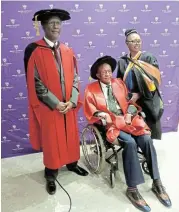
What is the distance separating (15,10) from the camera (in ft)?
9.55

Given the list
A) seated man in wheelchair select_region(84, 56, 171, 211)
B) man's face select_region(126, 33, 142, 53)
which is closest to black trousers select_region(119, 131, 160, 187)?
seated man in wheelchair select_region(84, 56, 171, 211)

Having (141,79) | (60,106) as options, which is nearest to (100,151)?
(60,106)

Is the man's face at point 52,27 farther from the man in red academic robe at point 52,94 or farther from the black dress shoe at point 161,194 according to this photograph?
the black dress shoe at point 161,194

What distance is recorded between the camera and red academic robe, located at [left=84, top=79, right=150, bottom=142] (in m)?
2.66

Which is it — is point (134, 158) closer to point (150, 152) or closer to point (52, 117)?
point (150, 152)

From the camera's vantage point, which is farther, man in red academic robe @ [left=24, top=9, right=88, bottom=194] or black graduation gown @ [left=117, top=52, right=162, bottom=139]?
black graduation gown @ [left=117, top=52, right=162, bottom=139]

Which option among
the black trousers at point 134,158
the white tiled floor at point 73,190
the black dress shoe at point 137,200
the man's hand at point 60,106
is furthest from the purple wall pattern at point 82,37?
the black dress shoe at point 137,200

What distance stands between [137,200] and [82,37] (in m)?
1.71

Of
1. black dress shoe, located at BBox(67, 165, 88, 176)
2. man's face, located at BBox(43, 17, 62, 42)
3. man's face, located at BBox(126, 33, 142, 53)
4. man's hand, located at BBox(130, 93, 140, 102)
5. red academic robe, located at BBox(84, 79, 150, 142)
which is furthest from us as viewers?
black dress shoe, located at BBox(67, 165, 88, 176)

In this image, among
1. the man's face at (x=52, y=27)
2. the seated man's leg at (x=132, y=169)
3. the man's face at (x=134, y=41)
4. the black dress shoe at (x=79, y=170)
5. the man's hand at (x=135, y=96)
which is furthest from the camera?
the black dress shoe at (x=79, y=170)

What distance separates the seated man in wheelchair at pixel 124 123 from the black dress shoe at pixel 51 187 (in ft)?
2.16

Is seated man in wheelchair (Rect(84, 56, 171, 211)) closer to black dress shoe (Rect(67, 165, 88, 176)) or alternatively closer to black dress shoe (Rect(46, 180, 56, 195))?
black dress shoe (Rect(67, 165, 88, 176))

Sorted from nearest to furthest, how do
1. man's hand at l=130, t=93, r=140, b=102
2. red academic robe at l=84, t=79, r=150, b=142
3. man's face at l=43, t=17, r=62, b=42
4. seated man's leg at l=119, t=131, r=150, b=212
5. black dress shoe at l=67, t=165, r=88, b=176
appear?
man's face at l=43, t=17, r=62, b=42 → seated man's leg at l=119, t=131, r=150, b=212 → red academic robe at l=84, t=79, r=150, b=142 → man's hand at l=130, t=93, r=140, b=102 → black dress shoe at l=67, t=165, r=88, b=176

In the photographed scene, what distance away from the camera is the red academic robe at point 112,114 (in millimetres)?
2660
